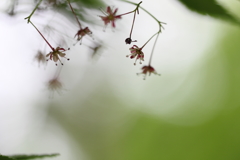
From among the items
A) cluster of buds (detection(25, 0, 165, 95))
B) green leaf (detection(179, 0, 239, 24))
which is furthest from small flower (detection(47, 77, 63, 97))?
green leaf (detection(179, 0, 239, 24))

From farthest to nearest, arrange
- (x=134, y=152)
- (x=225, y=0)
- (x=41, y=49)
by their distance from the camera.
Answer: (x=134, y=152) → (x=41, y=49) → (x=225, y=0)

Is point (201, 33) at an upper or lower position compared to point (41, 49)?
upper

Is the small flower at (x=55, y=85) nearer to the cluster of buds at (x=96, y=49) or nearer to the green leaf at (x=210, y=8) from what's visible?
the cluster of buds at (x=96, y=49)

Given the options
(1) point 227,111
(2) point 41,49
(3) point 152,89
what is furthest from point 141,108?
(2) point 41,49

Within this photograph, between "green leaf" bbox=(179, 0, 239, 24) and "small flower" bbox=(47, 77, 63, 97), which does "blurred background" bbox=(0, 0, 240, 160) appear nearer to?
"small flower" bbox=(47, 77, 63, 97)

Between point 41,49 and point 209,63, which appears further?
point 209,63

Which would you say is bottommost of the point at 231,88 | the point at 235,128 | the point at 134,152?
the point at 134,152

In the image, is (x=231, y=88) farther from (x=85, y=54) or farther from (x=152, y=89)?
(x=85, y=54)

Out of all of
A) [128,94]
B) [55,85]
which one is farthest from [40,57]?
[128,94]
